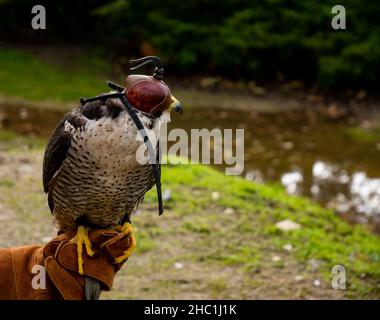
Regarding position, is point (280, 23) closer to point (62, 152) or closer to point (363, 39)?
point (363, 39)

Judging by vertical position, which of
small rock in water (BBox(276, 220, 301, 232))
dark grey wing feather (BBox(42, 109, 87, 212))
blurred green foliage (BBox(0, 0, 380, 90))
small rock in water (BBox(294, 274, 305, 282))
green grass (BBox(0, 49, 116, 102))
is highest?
dark grey wing feather (BBox(42, 109, 87, 212))

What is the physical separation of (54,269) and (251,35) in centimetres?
816

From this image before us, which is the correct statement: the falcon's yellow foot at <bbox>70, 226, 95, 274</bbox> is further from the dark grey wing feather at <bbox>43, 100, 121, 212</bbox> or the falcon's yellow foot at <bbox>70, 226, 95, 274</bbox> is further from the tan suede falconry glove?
the dark grey wing feather at <bbox>43, 100, 121, 212</bbox>

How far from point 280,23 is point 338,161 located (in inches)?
140

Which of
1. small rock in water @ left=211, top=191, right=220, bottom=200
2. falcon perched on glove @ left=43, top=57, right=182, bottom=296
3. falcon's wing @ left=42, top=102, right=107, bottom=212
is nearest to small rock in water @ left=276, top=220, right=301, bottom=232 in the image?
small rock in water @ left=211, top=191, right=220, bottom=200

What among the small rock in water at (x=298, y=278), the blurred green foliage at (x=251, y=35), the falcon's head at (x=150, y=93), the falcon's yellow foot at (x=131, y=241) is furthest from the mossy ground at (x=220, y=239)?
the blurred green foliage at (x=251, y=35)

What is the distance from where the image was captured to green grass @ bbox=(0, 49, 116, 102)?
9.18 meters

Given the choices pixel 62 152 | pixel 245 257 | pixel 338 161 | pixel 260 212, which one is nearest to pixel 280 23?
pixel 338 161

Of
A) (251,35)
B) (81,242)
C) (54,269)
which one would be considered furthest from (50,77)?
(54,269)

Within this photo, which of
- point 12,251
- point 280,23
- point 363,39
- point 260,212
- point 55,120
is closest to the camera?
point 12,251

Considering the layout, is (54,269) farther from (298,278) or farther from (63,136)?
(298,278)

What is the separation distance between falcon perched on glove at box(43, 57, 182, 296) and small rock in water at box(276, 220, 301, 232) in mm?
2589

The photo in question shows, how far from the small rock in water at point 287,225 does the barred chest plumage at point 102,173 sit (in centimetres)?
263
